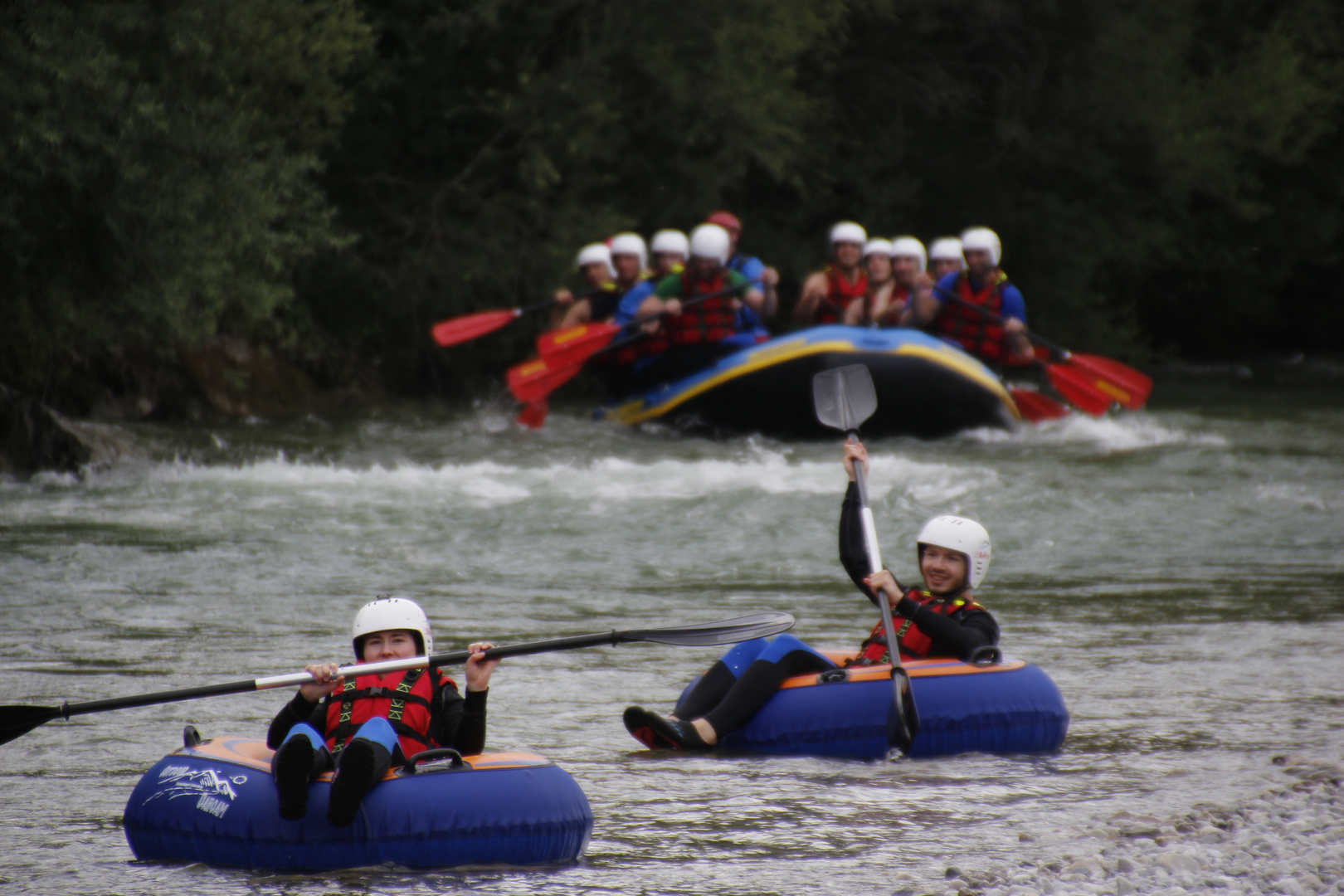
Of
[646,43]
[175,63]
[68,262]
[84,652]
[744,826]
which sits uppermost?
[646,43]

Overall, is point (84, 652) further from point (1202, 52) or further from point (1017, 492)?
point (1202, 52)

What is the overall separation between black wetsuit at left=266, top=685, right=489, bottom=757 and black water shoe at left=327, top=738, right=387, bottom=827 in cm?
36

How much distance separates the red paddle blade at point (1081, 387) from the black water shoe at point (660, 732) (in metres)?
8.85

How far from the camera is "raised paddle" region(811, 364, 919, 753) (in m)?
4.38

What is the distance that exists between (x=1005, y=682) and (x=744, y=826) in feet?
3.47

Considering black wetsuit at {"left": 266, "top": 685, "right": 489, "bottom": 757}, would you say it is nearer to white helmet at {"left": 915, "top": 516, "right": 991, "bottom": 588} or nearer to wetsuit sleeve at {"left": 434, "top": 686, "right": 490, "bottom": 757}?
wetsuit sleeve at {"left": 434, "top": 686, "right": 490, "bottom": 757}

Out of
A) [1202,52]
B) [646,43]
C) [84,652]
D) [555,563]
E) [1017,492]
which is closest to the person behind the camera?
[84,652]

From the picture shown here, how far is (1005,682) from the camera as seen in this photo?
4.51 m

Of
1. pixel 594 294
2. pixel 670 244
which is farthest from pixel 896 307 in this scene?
pixel 594 294

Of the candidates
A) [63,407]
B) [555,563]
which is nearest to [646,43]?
[63,407]

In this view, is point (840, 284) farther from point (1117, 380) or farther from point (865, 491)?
point (865, 491)

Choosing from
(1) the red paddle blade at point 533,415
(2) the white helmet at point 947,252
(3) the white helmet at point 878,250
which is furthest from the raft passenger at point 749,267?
(1) the red paddle blade at point 533,415

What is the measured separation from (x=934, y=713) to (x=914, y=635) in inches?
16.1

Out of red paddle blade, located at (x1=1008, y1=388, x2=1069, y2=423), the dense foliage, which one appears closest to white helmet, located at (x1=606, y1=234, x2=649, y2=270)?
the dense foliage
